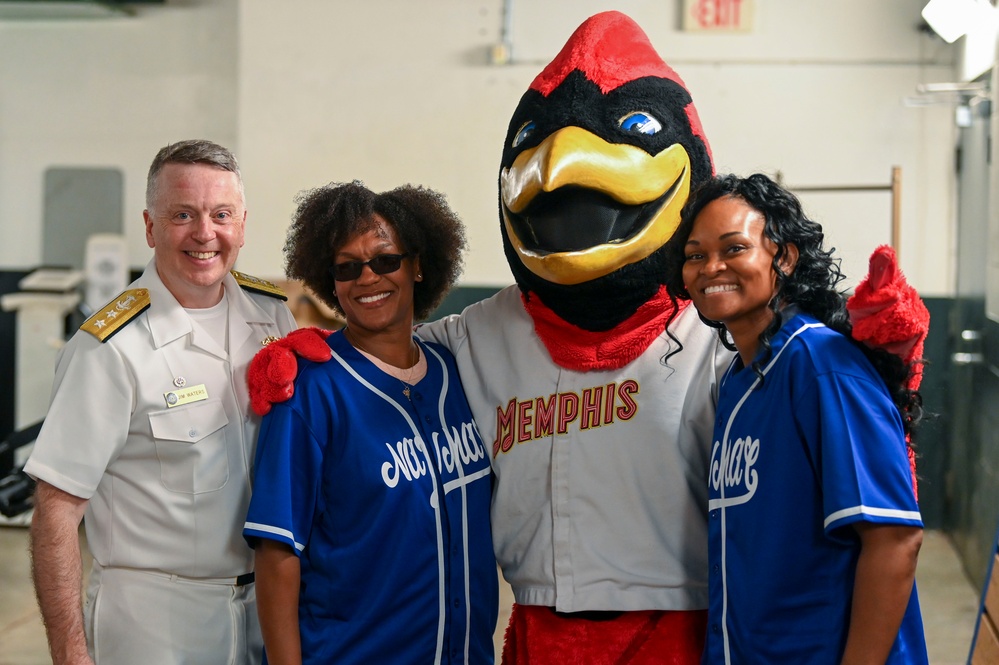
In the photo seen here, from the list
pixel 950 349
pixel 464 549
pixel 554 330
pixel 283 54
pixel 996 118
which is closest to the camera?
pixel 464 549

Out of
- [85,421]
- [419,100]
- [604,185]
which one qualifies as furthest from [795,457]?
[419,100]

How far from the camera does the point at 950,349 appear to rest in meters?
5.64

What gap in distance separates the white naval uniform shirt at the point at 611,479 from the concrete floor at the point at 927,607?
8.70 ft

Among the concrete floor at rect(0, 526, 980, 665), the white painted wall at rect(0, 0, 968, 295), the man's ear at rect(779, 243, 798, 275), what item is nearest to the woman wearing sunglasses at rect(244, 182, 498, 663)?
the man's ear at rect(779, 243, 798, 275)

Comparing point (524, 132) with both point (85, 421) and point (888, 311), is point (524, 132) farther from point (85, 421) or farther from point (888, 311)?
point (85, 421)

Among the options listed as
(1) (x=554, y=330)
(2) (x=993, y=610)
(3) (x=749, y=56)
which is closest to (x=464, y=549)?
(1) (x=554, y=330)

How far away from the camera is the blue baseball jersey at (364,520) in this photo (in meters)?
1.79

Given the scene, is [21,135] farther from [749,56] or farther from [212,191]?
[212,191]

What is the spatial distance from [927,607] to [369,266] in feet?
12.7

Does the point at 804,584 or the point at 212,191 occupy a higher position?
the point at 212,191

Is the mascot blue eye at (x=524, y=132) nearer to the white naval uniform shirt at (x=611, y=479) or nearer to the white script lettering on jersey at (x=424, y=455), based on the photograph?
the white naval uniform shirt at (x=611, y=479)

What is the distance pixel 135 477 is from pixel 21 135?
230 inches

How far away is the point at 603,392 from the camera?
6.39ft

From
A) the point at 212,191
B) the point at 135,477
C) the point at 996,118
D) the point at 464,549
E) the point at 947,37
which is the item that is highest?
the point at 947,37
